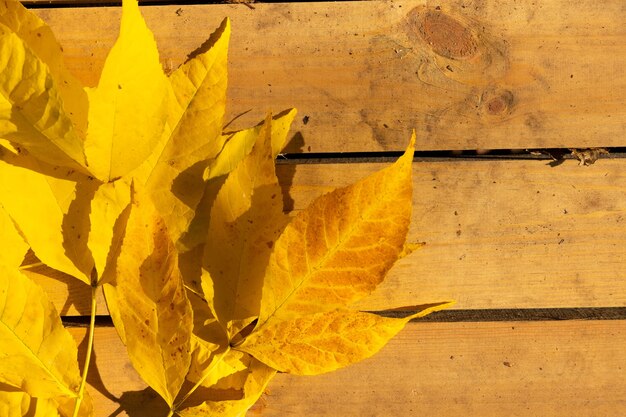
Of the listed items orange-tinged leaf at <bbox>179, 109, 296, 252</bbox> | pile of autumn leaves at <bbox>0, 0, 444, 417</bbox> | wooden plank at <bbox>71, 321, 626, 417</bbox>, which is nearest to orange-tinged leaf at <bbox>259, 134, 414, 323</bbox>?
pile of autumn leaves at <bbox>0, 0, 444, 417</bbox>

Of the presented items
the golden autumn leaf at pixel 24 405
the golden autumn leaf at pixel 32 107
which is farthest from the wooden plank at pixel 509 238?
the golden autumn leaf at pixel 32 107

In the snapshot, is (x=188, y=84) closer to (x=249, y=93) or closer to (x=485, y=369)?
(x=249, y=93)

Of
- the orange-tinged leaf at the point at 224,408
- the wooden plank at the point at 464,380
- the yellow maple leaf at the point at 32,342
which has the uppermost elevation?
the yellow maple leaf at the point at 32,342

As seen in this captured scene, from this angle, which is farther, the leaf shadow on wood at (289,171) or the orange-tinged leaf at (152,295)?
the leaf shadow on wood at (289,171)

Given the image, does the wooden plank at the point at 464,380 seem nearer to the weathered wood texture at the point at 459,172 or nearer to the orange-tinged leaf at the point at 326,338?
the weathered wood texture at the point at 459,172

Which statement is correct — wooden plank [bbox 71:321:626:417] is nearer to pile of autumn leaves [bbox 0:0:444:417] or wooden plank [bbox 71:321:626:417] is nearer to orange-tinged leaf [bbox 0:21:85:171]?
pile of autumn leaves [bbox 0:0:444:417]

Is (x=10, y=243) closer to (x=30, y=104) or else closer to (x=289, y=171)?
(x=30, y=104)

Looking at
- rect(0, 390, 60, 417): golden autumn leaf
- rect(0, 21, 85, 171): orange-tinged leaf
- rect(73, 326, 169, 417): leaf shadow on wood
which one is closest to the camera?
rect(0, 21, 85, 171): orange-tinged leaf

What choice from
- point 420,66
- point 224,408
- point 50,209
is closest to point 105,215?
point 50,209
